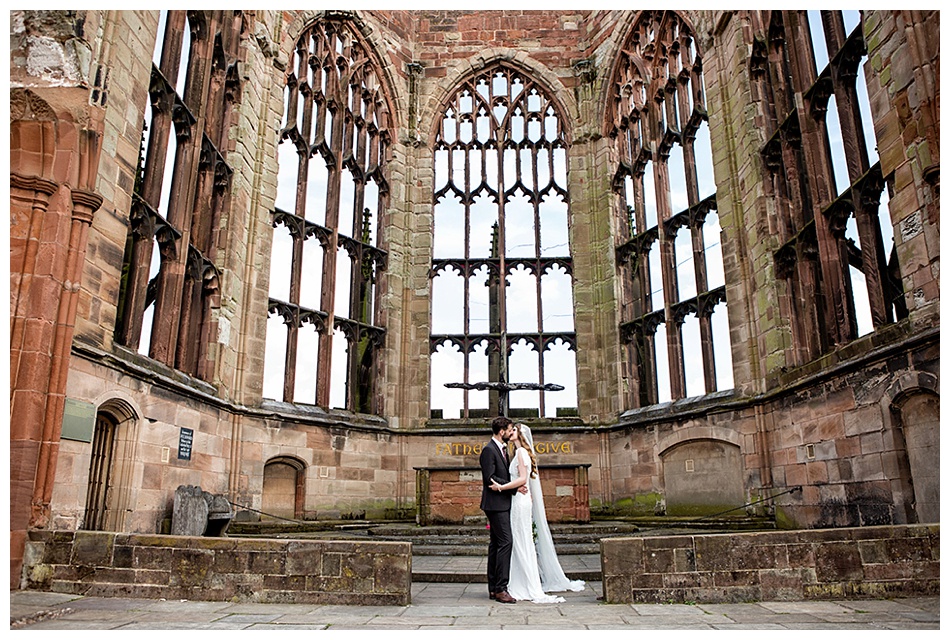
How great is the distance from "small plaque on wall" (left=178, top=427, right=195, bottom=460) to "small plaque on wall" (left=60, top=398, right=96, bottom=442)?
2510 mm

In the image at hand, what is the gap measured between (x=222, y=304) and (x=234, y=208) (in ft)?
6.54

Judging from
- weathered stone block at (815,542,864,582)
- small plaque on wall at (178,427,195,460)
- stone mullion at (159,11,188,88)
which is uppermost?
stone mullion at (159,11,188,88)

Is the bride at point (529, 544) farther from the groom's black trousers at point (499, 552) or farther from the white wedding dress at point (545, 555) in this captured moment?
the groom's black trousers at point (499, 552)

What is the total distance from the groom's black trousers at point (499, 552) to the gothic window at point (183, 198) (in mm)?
6469

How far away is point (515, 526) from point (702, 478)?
8.36 metres

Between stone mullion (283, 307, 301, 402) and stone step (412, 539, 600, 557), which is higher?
stone mullion (283, 307, 301, 402)

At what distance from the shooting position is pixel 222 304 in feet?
43.4

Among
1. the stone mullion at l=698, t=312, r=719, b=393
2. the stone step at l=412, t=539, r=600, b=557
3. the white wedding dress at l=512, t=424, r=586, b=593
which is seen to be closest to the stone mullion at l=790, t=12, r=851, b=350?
the stone mullion at l=698, t=312, r=719, b=393

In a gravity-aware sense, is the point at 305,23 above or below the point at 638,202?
above

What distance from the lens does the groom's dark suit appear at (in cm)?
641

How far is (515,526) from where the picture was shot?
6.85 metres

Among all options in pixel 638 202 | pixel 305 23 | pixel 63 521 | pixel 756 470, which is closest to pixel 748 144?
pixel 638 202

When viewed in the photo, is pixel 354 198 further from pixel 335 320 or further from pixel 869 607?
pixel 869 607

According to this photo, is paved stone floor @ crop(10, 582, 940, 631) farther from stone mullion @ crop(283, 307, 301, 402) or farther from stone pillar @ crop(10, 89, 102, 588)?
stone mullion @ crop(283, 307, 301, 402)
